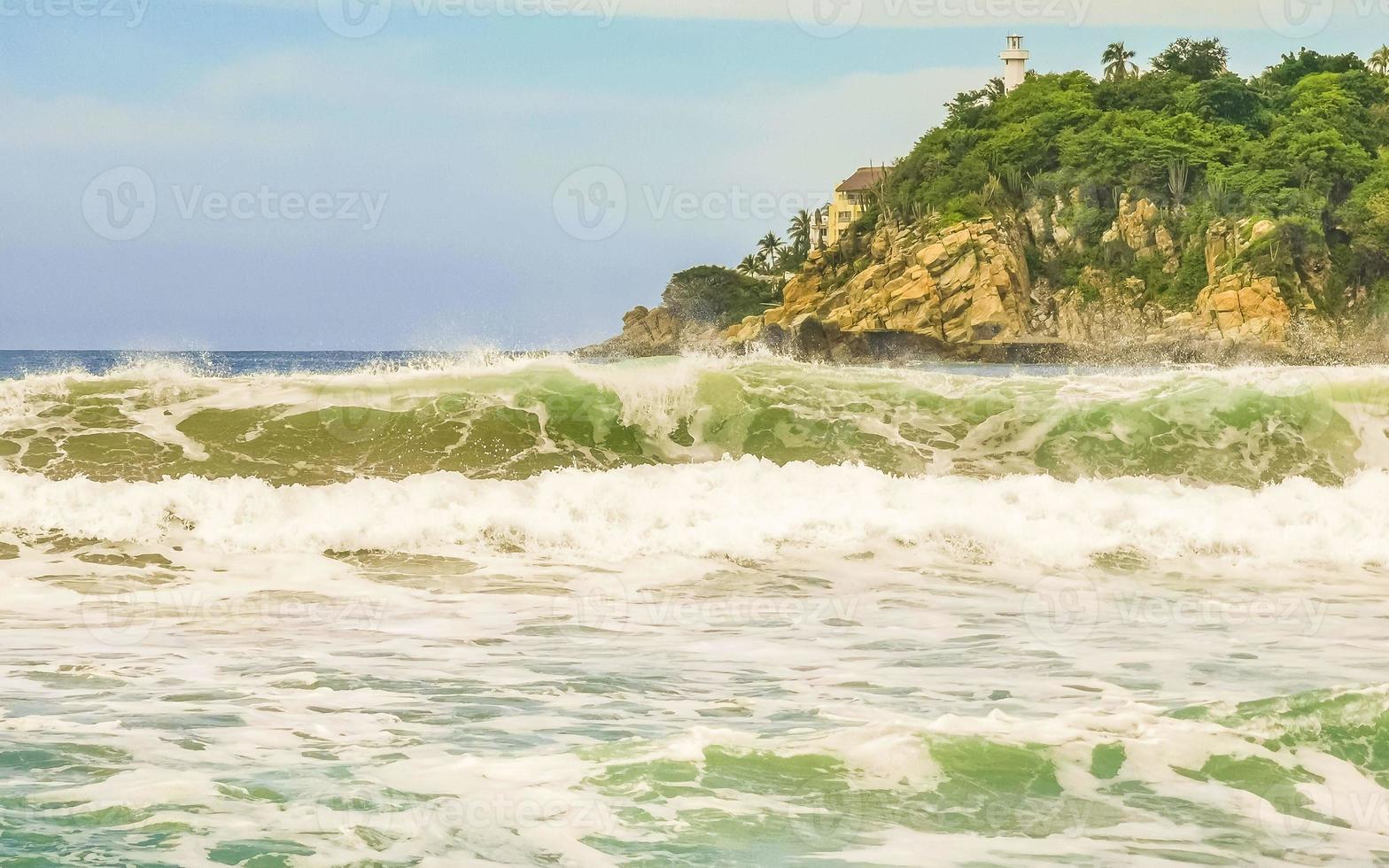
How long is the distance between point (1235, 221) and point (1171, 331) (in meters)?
9.61

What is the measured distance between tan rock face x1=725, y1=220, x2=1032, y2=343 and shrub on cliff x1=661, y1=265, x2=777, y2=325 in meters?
16.2

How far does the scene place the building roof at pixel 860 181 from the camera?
4899 inches

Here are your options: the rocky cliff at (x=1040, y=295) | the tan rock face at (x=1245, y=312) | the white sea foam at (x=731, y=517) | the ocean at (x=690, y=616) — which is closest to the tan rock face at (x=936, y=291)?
the rocky cliff at (x=1040, y=295)

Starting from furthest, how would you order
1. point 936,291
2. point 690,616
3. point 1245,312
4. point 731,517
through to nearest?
point 936,291 < point 1245,312 < point 731,517 < point 690,616

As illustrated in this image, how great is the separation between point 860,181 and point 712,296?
17.6m

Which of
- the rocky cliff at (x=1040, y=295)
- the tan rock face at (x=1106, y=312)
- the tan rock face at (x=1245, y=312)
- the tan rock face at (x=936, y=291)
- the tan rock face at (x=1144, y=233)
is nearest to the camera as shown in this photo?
the tan rock face at (x=1245, y=312)

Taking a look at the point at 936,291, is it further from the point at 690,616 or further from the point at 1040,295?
the point at 690,616

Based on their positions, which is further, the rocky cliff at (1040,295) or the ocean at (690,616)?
Answer: the rocky cliff at (1040,295)

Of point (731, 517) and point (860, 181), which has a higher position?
point (860, 181)

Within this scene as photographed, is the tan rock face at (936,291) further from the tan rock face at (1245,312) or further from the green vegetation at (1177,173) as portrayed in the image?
the tan rock face at (1245,312)

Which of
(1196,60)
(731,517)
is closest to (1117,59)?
(1196,60)

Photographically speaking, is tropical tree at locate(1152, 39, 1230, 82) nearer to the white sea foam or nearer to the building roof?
the building roof

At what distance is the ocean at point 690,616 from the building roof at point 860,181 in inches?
4206

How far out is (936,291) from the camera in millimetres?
97250
